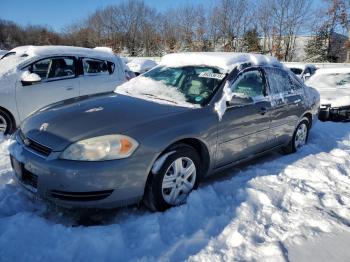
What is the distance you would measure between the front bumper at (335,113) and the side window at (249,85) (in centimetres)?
415

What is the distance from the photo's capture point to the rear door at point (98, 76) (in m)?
7.19

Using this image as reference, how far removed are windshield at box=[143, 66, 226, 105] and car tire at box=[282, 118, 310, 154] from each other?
6.68 feet

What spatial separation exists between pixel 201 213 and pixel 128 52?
5485 centimetres

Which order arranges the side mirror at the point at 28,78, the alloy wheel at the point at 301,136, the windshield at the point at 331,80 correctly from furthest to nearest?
the windshield at the point at 331,80 < the side mirror at the point at 28,78 < the alloy wheel at the point at 301,136

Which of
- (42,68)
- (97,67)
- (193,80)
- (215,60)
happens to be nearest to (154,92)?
(193,80)

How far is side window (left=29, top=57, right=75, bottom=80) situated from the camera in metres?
6.71

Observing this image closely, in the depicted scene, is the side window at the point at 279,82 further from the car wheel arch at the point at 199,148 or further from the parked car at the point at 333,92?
the parked car at the point at 333,92

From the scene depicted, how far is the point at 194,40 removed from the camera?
46531 mm

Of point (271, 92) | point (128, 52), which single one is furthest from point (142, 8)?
point (271, 92)

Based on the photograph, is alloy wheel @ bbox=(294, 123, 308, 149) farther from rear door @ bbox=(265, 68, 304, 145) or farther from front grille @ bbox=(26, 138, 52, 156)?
front grille @ bbox=(26, 138, 52, 156)

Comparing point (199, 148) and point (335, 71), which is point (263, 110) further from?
point (335, 71)

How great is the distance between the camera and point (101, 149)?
320cm

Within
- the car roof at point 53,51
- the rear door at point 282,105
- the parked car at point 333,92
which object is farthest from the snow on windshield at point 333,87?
the car roof at point 53,51

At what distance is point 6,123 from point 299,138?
4.93 meters
